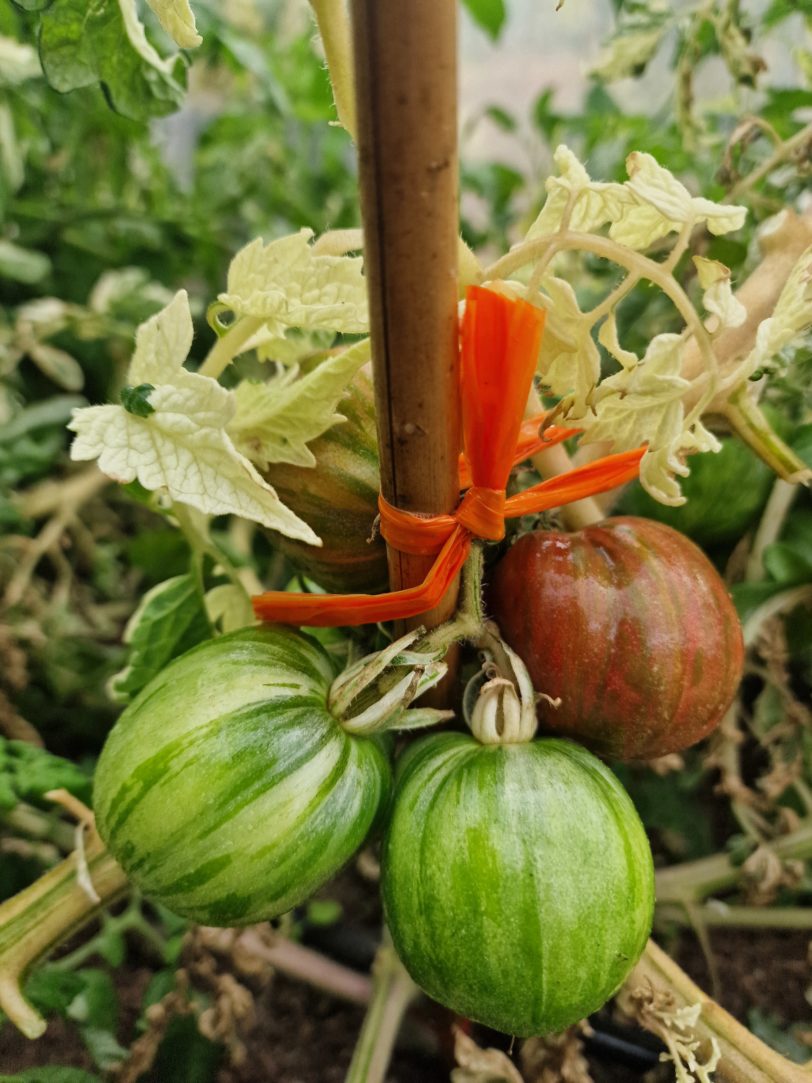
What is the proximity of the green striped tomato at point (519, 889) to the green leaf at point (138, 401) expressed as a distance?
273 mm

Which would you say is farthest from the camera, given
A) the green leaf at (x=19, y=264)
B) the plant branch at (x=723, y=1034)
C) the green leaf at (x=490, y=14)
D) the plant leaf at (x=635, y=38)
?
the green leaf at (x=490, y=14)

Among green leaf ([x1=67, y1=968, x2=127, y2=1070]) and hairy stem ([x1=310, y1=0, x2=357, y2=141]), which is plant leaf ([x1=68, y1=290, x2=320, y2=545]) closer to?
hairy stem ([x1=310, y1=0, x2=357, y2=141])

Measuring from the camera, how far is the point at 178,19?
454 millimetres

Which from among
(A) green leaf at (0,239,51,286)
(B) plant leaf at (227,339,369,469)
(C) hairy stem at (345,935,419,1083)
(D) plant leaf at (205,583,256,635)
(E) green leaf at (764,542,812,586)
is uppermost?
(B) plant leaf at (227,339,369,469)

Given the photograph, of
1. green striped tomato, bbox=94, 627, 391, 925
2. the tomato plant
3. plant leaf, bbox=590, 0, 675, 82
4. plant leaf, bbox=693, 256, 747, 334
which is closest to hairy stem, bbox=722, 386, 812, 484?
the tomato plant

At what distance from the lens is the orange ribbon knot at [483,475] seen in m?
0.44

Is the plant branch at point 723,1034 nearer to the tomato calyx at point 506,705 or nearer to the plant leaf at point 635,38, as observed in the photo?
the tomato calyx at point 506,705

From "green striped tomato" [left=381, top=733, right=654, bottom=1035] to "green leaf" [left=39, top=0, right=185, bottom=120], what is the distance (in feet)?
1.76

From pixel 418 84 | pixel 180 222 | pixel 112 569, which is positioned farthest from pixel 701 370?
pixel 180 222

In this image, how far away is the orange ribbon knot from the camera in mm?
441

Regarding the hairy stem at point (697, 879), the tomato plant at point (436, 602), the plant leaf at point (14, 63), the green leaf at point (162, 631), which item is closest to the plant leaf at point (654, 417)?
the tomato plant at point (436, 602)

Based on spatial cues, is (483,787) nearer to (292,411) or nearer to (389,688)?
(389,688)

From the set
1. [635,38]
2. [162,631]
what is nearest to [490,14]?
[635,38]

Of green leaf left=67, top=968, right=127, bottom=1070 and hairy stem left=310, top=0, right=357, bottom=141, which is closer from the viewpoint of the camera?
hairy stem left=310, top=0, right=357, bottom=141
